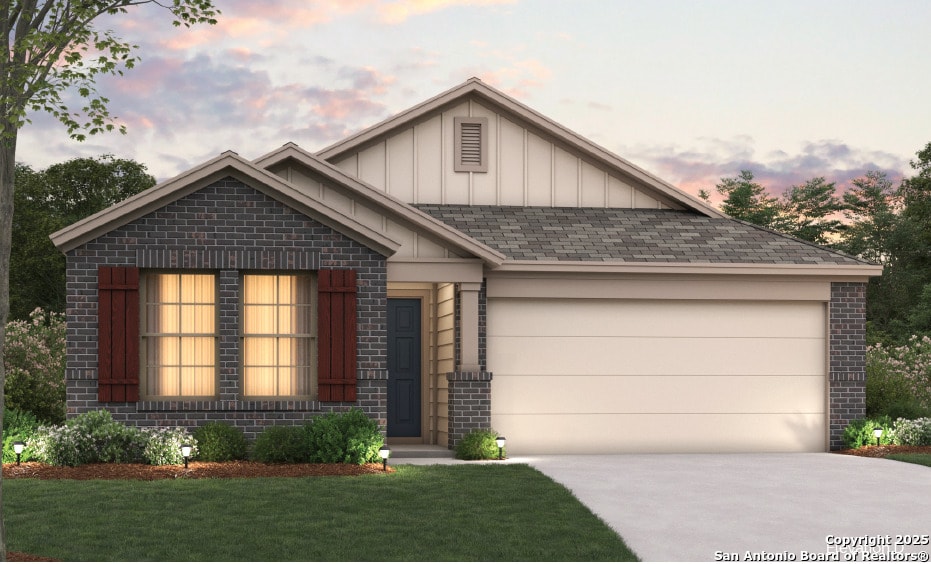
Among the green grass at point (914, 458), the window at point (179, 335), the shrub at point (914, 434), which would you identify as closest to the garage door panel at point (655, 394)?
the shrub at point (914, 434)

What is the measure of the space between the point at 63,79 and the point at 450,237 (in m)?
7.47

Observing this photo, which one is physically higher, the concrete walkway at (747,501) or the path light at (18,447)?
the path light at (18,447)

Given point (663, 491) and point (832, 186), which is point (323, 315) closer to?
point (663, 491)

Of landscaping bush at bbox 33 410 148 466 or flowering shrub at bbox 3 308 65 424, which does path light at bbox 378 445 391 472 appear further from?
flowering shrub at bbox 3 308 65 424

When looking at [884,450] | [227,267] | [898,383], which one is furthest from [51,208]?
[884,450]

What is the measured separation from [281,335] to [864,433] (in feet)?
31.2

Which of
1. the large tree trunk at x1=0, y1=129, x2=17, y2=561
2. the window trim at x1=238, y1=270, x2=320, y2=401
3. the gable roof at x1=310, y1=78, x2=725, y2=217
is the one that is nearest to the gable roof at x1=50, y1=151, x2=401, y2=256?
the window trim at x1=238, y1=270, x2=320, y2=401

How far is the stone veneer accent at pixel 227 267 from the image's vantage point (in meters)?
14.4

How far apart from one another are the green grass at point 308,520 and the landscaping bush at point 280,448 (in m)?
1.34

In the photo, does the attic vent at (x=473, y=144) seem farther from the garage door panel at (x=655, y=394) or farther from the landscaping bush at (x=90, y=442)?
the landscaping bush at (x=90, y=442)

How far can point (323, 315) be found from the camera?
14.7 meters

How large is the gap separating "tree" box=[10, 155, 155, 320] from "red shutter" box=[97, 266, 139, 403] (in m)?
28.7

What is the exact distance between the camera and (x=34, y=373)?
19.0 meters

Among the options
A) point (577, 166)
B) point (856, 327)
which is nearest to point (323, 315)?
point (577, 166)
